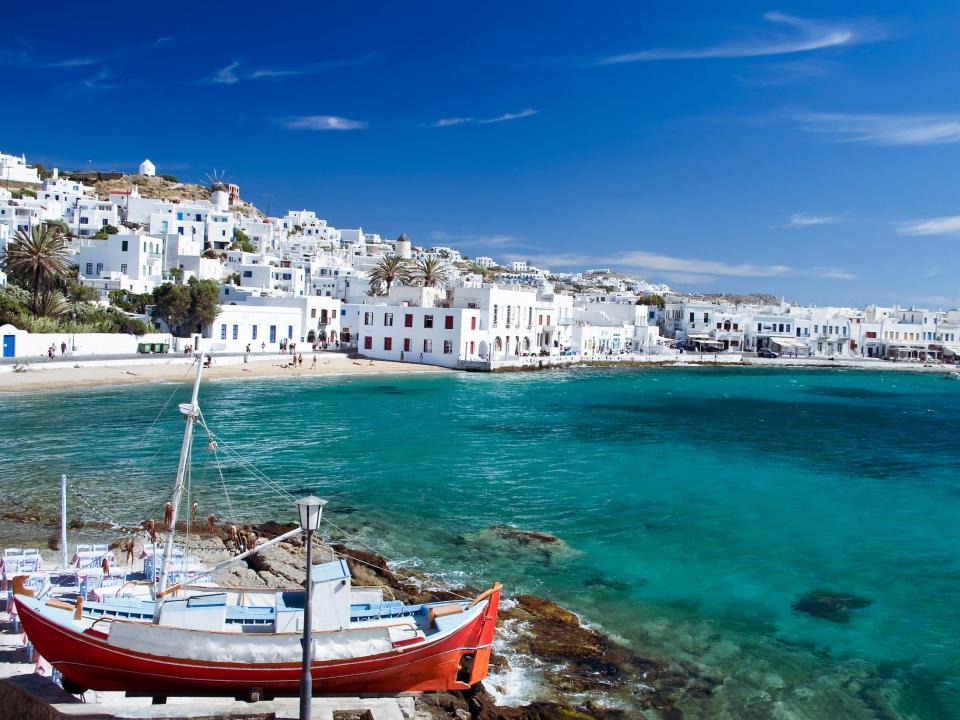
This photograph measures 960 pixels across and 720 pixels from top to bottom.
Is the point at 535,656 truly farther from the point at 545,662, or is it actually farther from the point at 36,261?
the point at 36,261

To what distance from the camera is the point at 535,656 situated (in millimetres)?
12258

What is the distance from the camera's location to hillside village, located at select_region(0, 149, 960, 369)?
2586 inches

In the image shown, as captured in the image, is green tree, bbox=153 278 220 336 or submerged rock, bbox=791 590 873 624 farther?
green tree, bbox=153 278 220 336

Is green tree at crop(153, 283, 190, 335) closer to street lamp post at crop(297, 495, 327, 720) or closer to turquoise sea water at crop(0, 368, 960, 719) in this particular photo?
turquoise sea water at crop(0, 368, 960, 719)

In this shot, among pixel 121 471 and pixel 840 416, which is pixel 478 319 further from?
pixel 121 471

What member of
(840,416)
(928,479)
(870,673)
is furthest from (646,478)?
(840,416)

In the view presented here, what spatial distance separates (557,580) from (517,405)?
2976 centimetres

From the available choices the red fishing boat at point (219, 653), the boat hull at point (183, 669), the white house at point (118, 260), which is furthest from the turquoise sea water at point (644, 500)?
the white house at point (118, 260)

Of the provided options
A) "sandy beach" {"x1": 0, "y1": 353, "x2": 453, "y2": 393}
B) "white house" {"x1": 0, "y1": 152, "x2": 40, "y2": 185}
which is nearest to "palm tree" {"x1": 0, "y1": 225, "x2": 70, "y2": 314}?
"sandy beach" {"x1": 0, "y1": 353, "x2": 453, "y2": 393}

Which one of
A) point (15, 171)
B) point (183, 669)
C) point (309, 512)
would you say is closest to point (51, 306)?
point (183, 669)

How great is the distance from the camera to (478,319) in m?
67.8

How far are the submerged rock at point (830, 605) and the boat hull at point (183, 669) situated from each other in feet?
28.6

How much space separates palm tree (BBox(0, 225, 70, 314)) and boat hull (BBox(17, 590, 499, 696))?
158 ft

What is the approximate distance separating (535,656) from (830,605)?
6940 millimetres
